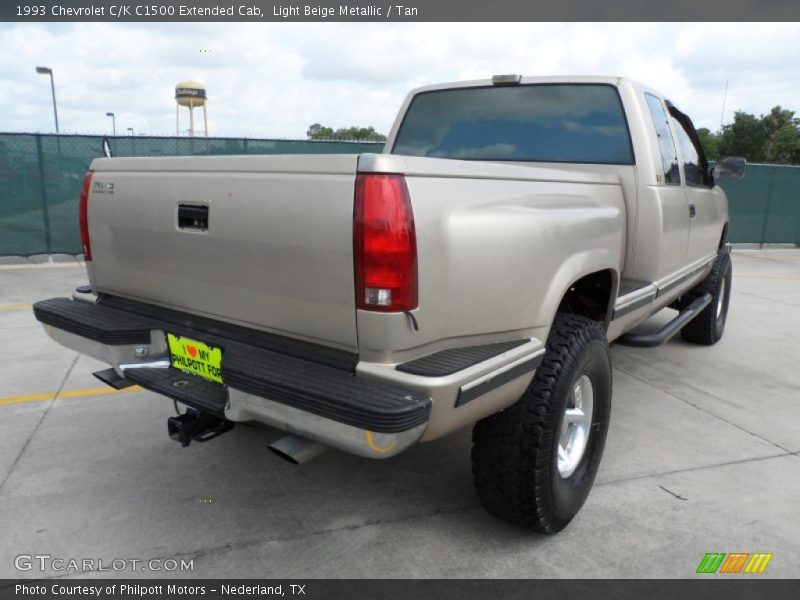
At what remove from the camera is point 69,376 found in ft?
14.5

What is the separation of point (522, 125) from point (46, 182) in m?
8.16

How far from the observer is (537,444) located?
7.53 feet

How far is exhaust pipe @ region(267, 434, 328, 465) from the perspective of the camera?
2025 mm

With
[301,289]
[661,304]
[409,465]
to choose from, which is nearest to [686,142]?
[661,304]

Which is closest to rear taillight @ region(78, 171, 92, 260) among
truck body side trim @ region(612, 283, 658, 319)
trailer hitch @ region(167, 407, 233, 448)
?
trailer hitch @ region(167, 407, 233, 448)

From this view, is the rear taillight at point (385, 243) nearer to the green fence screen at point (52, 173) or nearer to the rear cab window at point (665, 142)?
the rear cab window at point (665, 142)

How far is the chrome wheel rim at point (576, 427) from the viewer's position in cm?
265

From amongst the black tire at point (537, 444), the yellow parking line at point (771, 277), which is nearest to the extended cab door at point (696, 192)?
the black tire at point (537, 444)

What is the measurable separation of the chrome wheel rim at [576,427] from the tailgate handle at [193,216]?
5.42 ft

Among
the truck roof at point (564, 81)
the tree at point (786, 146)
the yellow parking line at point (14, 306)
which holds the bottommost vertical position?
the yellow parking line at point (14, 306)

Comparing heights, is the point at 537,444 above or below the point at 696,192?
below

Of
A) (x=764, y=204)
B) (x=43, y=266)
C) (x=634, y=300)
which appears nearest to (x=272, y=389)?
(x=634, y=300)

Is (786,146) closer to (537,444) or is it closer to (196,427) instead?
(537,444)
